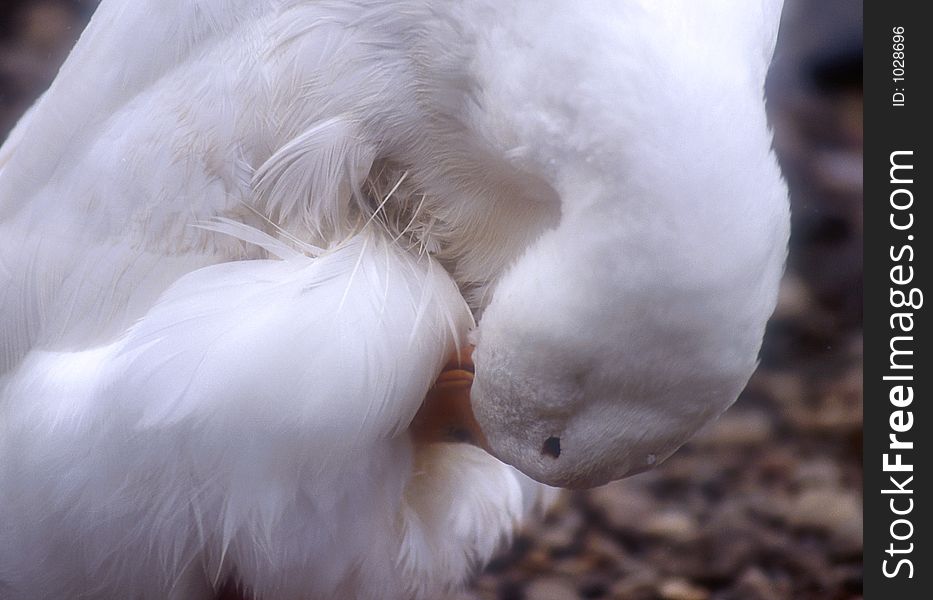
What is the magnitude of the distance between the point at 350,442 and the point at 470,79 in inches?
11.8

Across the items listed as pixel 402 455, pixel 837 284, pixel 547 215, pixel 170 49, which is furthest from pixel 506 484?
pixel 837 284

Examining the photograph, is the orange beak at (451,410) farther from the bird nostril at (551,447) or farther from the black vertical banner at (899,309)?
the black vertical banner at (899,309)

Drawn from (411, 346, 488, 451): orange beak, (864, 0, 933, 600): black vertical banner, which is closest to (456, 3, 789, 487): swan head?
(411, 346, 488, 451): orange beak

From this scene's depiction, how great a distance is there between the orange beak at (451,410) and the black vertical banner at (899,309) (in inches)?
15.8

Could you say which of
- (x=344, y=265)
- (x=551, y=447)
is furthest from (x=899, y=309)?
(x=344, y=265)

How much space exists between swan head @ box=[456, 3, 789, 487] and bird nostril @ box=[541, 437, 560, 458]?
1.5 inches

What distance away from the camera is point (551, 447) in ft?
2.58

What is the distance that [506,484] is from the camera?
1191mm

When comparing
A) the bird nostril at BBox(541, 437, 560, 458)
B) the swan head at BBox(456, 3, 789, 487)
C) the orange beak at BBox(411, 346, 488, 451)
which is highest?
the swan head at BBox(456, 3, 789, 487)

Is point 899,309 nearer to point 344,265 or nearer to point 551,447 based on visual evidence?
point 551,447

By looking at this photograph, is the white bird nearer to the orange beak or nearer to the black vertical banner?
the orange beak

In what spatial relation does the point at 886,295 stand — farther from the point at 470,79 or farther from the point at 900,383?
the point at 470,79

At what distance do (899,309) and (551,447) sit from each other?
0.45 meters

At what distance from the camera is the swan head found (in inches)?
25.5
